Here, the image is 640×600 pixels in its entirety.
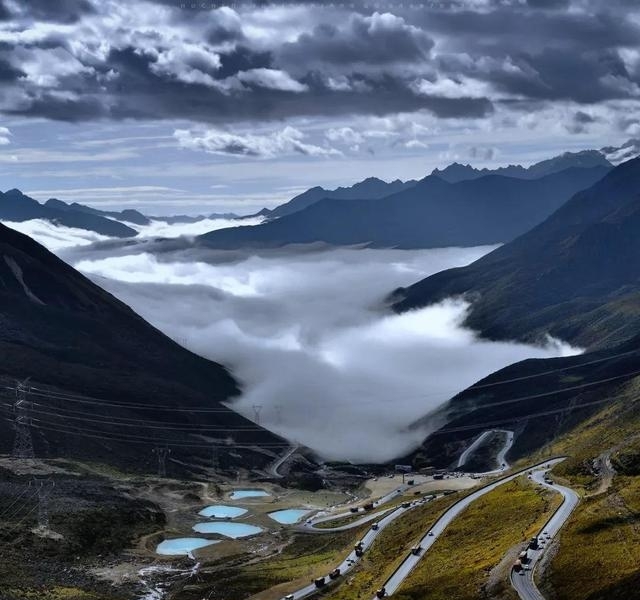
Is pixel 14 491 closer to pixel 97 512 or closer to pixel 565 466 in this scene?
pixel 97 512

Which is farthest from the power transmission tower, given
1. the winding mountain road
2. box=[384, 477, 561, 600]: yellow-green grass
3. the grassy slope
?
the grassy slope

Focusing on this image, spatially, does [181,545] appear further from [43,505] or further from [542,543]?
[542,543]

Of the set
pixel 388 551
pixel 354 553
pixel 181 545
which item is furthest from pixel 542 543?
pixel 181 545

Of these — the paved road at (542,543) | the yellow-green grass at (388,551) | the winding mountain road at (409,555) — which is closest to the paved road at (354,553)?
the winding mountain road at (409,555)

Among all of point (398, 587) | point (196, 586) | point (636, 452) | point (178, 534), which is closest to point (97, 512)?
point (178, 534)

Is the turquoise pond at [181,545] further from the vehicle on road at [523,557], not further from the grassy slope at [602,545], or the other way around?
the vehicle on road at [523,557]
